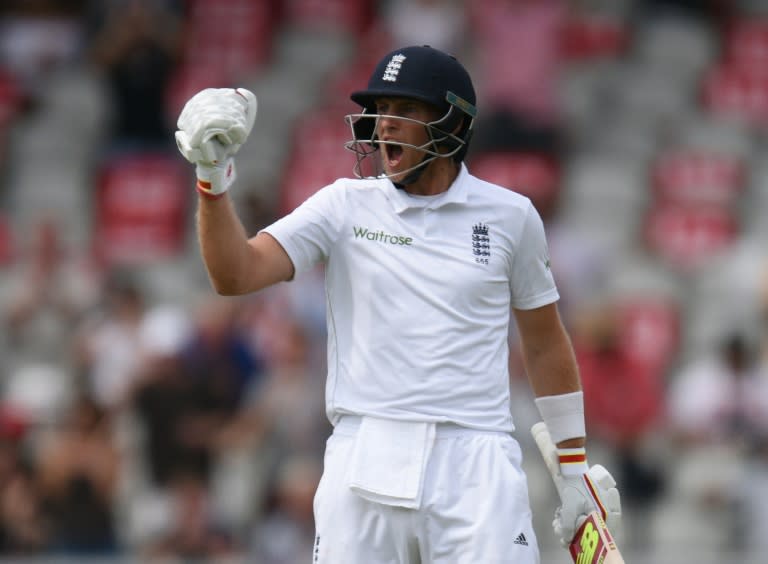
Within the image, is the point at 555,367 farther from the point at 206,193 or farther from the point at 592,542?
the point at 206,193

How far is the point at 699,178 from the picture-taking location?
11977 millimetres

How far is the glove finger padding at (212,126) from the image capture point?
451cm

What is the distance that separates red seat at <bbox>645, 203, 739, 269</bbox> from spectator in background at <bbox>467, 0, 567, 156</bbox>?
2.99ft

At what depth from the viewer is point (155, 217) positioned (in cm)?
1216

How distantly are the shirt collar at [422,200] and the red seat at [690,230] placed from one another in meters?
6.75

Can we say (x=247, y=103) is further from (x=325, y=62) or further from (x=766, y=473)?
(x=325, y=62)

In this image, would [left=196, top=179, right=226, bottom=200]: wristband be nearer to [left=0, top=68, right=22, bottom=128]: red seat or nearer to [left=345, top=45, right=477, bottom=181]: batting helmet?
[left=345, top=45, right=477, bottom=181]: batting helmet

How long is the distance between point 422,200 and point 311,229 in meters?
0.35

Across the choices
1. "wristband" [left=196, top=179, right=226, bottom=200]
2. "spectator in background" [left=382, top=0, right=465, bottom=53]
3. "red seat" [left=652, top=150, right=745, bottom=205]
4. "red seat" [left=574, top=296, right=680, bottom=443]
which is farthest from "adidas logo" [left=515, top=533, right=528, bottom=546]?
"spectator in background" [left=382, top=0, right=465, bottom=53]

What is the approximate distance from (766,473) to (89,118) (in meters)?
6.28

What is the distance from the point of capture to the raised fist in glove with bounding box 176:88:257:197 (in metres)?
4.51

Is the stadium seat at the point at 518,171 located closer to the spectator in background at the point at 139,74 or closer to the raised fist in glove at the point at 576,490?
the spectator in background at the point at 139,74

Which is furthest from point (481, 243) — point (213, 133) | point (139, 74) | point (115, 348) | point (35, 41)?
point (35, 41)

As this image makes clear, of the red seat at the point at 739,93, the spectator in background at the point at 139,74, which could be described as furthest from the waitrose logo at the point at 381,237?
the red seat at the point at 739,93
